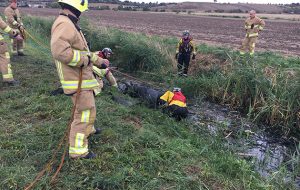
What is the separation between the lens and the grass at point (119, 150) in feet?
12.5

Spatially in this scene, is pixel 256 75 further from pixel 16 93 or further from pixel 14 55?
pixel 14 55

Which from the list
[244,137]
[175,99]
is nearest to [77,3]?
[175,99]

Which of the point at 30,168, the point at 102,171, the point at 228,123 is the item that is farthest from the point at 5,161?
the point at 228,123

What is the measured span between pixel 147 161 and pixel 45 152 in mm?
1409

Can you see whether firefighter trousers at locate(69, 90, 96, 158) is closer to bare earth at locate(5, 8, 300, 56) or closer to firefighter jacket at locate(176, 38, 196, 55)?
firefighter jacket at locate(176, 38, 196, 55)

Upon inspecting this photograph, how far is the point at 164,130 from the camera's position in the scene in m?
5.82

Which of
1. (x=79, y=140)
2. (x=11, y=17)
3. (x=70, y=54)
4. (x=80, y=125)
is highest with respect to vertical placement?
(x=11, y=17)

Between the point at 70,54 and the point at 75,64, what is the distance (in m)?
0.16

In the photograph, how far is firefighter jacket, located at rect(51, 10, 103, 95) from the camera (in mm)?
3660

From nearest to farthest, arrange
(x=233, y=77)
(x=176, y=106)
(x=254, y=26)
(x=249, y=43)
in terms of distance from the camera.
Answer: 1. (x=176, y=106)
2. (x=233, y=77)
3. (x=254, y=26)
4. (x=249, y=43)

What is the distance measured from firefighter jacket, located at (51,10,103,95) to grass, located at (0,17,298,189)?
105 cm

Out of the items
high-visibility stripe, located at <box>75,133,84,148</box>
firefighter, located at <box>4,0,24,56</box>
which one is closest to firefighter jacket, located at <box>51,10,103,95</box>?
high-visibility stripe, located at <box>75,133,84,148</box>

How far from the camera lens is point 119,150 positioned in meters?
4.45

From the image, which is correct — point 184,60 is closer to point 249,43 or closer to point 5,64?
point 249,43
